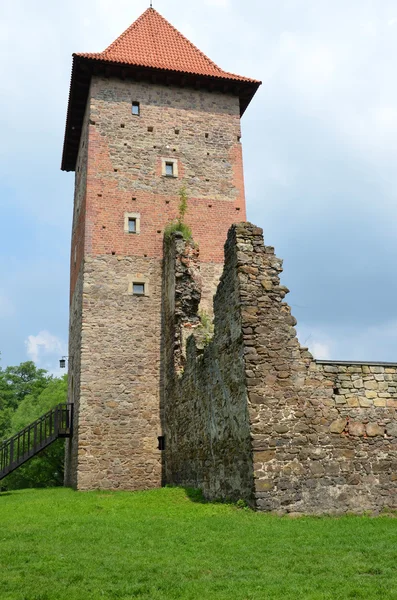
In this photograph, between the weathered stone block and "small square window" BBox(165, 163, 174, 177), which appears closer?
the weathered stone block

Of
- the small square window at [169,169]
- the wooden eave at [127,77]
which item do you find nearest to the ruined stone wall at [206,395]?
the small square window at [169,169]

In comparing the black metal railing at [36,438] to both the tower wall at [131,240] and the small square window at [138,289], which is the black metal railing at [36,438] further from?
the small square window at [138,289]

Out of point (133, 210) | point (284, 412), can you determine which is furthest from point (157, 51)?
point (284, 412)

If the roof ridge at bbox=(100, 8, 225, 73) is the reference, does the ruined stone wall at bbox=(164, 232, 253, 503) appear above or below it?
below

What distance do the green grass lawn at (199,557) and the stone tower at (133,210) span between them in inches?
270

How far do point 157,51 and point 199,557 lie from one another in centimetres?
1981

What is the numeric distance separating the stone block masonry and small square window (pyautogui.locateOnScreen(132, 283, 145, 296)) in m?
6.91

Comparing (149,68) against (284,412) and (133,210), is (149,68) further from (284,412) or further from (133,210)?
(284,412)

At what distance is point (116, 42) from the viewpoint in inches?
837

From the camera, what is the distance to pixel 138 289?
693 inches

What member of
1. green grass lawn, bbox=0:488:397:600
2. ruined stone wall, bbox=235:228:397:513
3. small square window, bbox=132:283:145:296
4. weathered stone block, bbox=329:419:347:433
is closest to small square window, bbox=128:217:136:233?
small square window, bbox=132:283:145:296

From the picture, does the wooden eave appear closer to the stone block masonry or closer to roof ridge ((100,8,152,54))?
roof ridge ((100,8,152,54))

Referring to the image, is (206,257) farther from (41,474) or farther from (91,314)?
(41,474)

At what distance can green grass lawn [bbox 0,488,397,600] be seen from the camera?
471 centimetres
